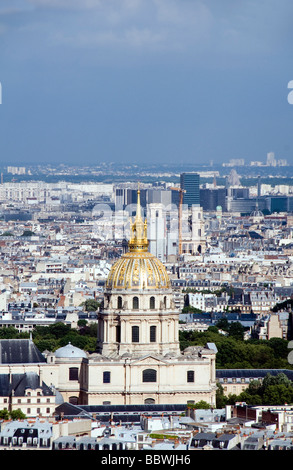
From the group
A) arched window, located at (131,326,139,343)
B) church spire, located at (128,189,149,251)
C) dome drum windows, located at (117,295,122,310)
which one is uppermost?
church spire, located at (128,189,149,251)

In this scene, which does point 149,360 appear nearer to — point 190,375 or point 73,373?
point 190,375

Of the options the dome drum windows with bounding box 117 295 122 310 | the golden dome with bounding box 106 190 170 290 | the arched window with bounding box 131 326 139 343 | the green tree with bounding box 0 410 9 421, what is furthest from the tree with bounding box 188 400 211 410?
the green tree with bounding box 0 410 9 421

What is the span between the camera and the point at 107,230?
18588cm

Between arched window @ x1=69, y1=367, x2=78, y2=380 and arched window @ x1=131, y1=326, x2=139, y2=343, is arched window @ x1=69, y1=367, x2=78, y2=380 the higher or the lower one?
the lower one

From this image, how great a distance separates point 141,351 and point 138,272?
2.24 metres

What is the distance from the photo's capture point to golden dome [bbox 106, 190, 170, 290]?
5747 centimetres

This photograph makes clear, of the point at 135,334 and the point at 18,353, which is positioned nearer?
the point at 18,353

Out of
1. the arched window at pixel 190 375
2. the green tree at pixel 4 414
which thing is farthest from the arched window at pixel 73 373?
the green tree at pixel 4 414

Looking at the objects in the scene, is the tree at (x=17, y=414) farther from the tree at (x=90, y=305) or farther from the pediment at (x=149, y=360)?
the tree at (x=90, y=305)

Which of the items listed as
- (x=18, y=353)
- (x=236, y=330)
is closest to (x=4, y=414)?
(x=18, y=353)

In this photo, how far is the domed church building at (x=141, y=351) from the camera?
185ft

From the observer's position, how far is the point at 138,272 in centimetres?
5744

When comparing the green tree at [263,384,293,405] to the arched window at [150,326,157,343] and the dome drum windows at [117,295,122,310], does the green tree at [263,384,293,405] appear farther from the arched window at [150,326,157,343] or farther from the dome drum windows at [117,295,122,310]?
the dome drum windows at [117,295,122,310]

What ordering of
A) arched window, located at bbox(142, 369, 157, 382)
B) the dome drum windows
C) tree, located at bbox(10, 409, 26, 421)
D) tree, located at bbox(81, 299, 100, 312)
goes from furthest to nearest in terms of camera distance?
1. tree, located at bbox(81, 299, 100, 312)
2. the dome drum windows
3. arched window, located at bbox(142, 369, 157, 382)
4. tree, located at bbox(10, 409, 26, 421)
